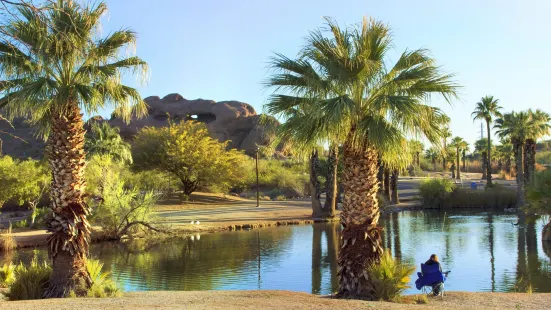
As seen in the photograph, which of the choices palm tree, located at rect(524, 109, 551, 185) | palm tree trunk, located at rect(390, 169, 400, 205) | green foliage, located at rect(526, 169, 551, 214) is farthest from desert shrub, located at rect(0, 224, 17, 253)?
palm tree, located at rect(524, 109, 551, 185)

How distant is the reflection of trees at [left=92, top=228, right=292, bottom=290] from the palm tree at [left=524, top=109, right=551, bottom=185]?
96.3 feet

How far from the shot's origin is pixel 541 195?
24.4m

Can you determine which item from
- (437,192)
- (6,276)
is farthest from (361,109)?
(437,192)

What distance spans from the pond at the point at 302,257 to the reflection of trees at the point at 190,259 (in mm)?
31

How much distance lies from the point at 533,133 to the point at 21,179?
1687 inches

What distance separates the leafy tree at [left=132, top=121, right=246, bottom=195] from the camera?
53000mm

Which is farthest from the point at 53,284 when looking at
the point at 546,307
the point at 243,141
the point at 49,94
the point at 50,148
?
the point at 243,141

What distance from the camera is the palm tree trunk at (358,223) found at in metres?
12.2

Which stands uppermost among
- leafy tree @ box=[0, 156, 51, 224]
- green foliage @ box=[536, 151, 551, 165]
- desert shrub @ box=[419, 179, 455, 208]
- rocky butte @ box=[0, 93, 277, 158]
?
rocky butte @ box=[0, 93, 277, 158]

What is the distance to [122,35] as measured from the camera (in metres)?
13.3

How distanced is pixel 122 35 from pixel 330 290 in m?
9.23

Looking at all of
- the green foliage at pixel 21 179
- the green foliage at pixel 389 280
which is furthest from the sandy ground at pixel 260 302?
the green foliage at pixel 21 179

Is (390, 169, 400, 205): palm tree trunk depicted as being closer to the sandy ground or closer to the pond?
the pond

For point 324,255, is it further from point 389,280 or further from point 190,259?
point 389,280
